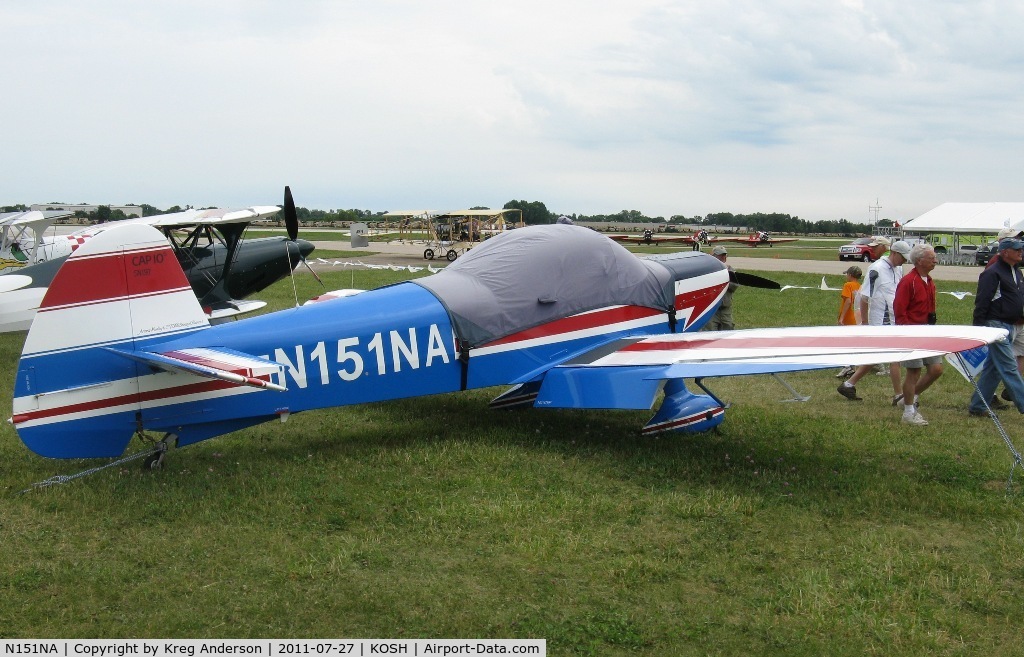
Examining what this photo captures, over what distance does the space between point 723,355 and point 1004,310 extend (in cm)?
313

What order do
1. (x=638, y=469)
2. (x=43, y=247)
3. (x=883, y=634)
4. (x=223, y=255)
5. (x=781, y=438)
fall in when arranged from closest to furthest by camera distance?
(x=883, y=634) < (x=638, y=469) < (x=781, y=438) < (x=223, y=255) < (x=43, y=247)

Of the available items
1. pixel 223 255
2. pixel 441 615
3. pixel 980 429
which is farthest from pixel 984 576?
pixel 223 255

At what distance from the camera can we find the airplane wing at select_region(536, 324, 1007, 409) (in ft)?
18.5

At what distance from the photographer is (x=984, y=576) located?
4.22 metres

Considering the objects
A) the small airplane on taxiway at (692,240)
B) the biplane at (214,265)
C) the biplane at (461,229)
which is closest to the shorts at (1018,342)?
the small airplane on taxiway at (692,240)

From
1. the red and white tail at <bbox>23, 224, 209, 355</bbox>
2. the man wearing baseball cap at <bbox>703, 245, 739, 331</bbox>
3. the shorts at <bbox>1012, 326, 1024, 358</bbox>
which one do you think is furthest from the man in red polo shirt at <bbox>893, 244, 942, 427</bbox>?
the red and white tail at <bbox>23, 224, 209, 355</bbox>

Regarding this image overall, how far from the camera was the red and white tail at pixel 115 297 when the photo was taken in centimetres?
512

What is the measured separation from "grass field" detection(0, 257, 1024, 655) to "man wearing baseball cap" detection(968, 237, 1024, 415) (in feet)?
1.64

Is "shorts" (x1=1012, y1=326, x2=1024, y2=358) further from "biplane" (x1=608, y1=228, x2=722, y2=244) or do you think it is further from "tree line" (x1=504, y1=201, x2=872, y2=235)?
"tree line" (x1=504, y1=201, x2=872, y2=235)

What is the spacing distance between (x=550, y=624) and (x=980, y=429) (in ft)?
17.1

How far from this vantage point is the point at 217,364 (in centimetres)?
501

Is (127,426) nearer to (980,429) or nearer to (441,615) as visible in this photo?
(441,615)


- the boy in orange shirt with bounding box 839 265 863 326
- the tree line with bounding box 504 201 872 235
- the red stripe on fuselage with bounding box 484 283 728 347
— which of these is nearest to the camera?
the red stripe on fuselage with bounding box 484 283 728 347

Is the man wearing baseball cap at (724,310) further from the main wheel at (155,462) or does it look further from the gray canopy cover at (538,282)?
the main wheel at (155,462)
